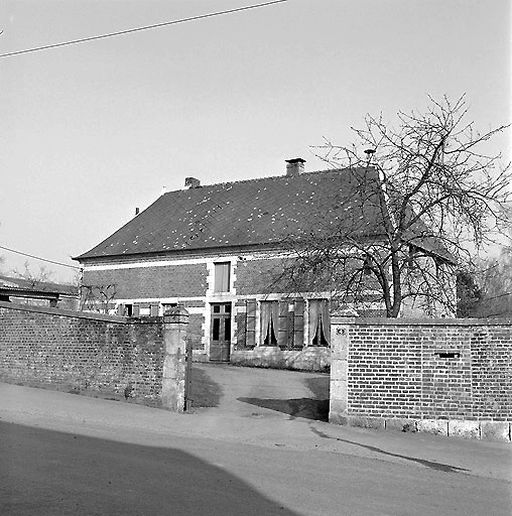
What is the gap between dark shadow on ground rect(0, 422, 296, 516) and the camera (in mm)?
6418

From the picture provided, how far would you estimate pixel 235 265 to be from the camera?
32000mm

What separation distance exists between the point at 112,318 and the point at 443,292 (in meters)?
8.87

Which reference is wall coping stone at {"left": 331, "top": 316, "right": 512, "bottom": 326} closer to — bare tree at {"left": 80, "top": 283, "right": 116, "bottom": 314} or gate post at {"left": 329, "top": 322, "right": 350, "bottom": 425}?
gate post at {"left": 329, "top": 322, "right": 350, "bottom": 425}

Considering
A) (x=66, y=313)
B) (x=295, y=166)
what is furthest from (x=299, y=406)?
(x=295, y=166)

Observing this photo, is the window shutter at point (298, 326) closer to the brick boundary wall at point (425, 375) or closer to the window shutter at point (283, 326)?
the window shutter at point (283, 326)

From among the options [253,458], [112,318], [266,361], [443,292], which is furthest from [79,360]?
[266,361]

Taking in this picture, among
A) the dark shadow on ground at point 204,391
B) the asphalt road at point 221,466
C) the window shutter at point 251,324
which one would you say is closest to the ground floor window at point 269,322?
the window shutter at point 251,324

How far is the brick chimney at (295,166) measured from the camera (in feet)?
119

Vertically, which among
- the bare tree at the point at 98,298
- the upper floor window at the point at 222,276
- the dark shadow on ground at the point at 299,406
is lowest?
the dark shadow on ground at the point at 299,406

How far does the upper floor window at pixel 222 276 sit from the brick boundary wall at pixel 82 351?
53.7 ft

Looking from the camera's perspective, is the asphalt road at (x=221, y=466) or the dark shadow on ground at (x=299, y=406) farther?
the dark shadow on ground at (x=299, y=406)

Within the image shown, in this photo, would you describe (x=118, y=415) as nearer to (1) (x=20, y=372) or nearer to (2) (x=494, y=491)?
(1) (x=20, y=372)

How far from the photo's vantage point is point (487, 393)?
12555 mm

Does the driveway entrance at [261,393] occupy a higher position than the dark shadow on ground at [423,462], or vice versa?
the driveway entrance at [261,393]
